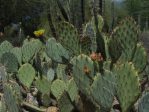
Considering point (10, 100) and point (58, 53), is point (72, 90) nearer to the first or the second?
point (58, 53)

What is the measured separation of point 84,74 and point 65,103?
1.27 ft

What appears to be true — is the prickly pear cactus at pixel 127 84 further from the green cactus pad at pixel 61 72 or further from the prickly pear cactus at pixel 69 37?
the green cactus pad at pixel 61 72

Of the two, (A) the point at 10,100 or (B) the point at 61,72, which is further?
(B) the point at 61,72

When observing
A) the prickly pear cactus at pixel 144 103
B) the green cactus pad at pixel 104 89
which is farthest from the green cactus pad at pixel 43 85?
the prickly pear cactus at pixel 144 103

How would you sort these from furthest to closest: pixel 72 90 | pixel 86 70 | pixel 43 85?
pixel 43 85 < pixel 72 90 < pixel 86 70

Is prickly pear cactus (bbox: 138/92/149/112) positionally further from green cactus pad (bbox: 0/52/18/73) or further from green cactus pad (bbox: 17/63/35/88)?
green cactus pad (bbox: 0/52/18/73)

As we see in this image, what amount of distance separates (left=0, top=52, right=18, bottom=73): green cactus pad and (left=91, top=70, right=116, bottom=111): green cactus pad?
1981 millimetres

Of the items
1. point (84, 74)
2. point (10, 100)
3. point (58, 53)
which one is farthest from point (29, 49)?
point (84, 74)

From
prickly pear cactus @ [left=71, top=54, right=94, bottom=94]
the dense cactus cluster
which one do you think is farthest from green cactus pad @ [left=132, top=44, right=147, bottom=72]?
prickly pear cactus @ [left=71, top=54, right=94, bottom=94]

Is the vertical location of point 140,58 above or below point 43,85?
above

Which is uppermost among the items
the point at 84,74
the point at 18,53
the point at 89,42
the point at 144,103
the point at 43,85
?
the point at 89,42

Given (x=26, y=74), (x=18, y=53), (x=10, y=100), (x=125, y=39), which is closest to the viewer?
(x=10, y=100)

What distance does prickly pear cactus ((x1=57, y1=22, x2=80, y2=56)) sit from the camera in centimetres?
446

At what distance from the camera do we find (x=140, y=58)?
13.8 ft
